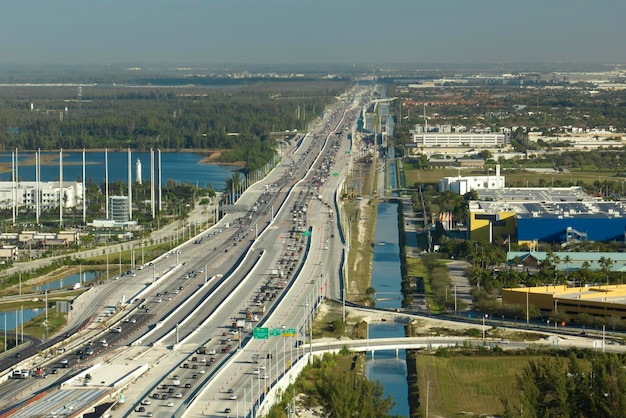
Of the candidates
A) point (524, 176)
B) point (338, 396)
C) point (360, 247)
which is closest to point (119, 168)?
point (524, 176)

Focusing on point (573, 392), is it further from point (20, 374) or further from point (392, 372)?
point (20, 374)

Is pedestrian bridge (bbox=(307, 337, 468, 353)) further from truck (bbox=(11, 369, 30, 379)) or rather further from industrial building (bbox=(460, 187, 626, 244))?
industrial building (bbox=(460, 187, 626, 244))

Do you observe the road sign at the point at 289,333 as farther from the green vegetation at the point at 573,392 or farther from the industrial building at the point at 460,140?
the industrial building at the point at 460,140

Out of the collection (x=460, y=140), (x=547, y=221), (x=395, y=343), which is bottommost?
(x=395, y=343)

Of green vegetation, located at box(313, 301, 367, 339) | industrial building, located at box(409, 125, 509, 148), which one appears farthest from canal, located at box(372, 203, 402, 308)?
industrial building, located at box(409, 125, 509, 148)

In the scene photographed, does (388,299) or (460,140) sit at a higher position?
(460,140)

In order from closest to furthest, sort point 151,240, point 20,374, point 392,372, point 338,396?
point 338,396
point 20,374
point 392,372
point 151,240

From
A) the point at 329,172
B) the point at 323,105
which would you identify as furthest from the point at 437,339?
the point at 323,105
